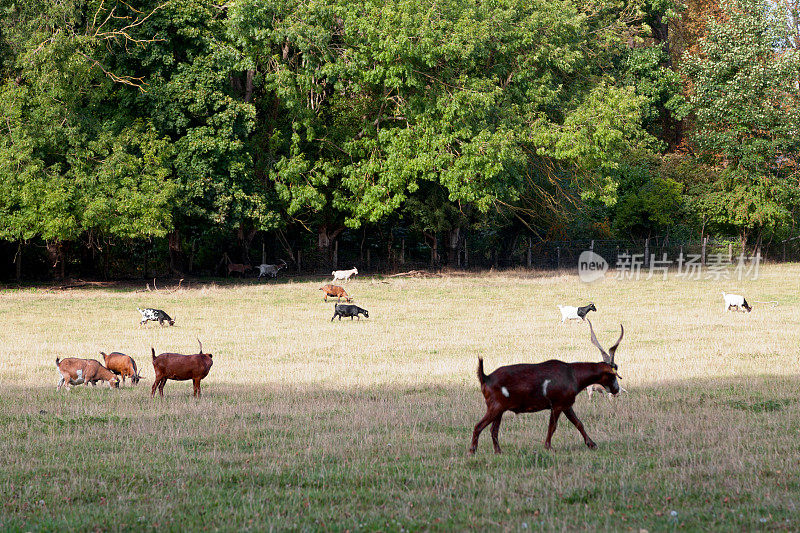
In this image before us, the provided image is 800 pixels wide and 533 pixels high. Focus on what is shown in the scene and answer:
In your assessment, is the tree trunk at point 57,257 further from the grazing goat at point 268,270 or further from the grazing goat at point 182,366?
the grazing goat at point 182,366

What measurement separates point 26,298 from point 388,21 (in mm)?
18636

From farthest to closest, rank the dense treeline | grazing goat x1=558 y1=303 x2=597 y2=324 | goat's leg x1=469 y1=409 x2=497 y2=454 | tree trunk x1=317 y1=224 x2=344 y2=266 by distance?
tree trunk x1=317 y1=224 x2=344 y2=266, the dense treeline, grazing goat x1=558 y1=303 x2=597 y2=324, goat's leg x1=469 y1=409 x2=497 y2=454

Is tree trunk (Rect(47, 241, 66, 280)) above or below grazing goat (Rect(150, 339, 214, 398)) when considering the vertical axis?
above

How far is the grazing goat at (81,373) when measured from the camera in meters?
15.2

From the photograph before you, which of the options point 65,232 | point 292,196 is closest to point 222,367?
point 65,232

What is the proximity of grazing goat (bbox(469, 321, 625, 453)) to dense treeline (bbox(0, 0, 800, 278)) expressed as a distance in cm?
2742

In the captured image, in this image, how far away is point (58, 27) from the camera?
34.0 metres

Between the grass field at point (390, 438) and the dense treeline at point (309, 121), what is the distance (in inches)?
477

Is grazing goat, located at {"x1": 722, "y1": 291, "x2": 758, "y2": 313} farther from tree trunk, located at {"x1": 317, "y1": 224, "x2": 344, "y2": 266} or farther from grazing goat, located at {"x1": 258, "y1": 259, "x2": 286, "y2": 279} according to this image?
grazing goat, located at {"x1": 258, "y1": 259, "x2": 286, "y2": 279}

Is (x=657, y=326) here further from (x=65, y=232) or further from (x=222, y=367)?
(x=65, y=232)

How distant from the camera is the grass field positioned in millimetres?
7324

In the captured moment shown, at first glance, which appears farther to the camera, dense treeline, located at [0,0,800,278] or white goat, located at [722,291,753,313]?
dense treeline, located at [0,0,800,278]

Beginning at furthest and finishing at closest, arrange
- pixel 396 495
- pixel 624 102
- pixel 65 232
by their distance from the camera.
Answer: pixel 624 102 → pixel 65 232 → pixel 396 495

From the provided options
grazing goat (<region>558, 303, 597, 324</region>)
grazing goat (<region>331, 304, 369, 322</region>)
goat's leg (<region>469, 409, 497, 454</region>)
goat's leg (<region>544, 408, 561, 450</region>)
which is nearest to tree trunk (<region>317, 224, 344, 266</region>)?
grazing goat (<region>331, 304, 369, 322</region>)
